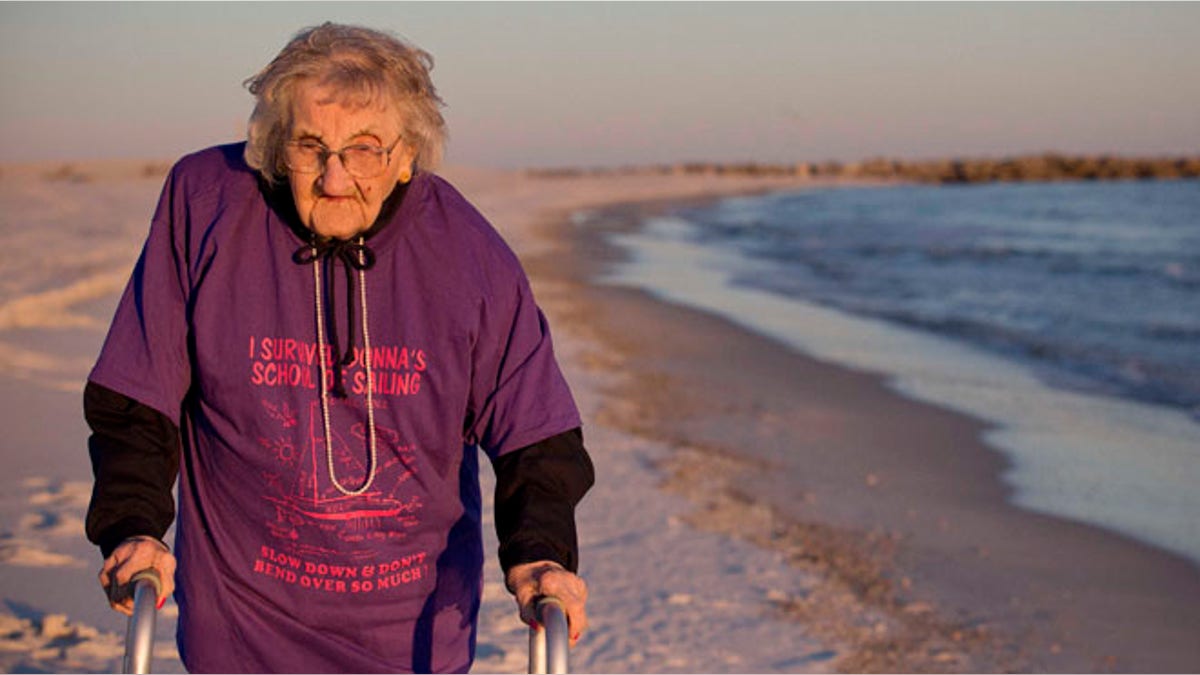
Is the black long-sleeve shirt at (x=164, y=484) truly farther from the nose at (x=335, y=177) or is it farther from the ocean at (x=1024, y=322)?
the ocean at (x=1024, y=322)

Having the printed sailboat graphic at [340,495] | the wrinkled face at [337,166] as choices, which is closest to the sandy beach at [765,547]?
the printed sailboat graphic at [340,495]

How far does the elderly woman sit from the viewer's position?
2123mm

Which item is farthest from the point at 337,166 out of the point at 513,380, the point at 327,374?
the point at 513,380

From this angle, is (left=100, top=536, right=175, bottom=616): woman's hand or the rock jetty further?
the rock jetty

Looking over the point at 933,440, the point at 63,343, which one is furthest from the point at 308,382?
the point at 63,343

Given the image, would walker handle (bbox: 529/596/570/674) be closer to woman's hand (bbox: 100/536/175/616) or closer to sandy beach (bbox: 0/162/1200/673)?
woman's hand (bbox: 100/536/175/616)

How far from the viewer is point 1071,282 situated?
20.9 m

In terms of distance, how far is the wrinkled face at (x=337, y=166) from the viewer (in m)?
2.11

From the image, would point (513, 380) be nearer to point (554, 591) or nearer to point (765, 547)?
point (554, 591)

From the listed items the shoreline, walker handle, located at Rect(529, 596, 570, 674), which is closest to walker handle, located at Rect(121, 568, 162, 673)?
walker handle, located at Rect(529, 596, 570, 674)

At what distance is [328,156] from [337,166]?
0.03 metres

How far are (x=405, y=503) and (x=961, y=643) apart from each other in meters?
3.26

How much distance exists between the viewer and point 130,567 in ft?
6.25

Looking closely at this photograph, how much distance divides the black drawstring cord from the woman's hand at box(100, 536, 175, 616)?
379 mm
